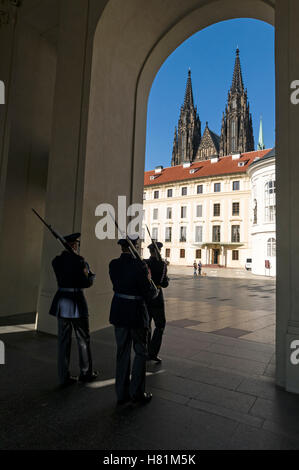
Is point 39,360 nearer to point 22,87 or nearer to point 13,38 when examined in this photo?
point 22,87

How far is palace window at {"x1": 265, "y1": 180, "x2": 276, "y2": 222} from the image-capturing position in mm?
30828

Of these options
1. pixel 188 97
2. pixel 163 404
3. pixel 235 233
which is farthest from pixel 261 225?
pixel 188 97

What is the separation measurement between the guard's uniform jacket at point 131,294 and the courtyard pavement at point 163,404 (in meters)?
0.86

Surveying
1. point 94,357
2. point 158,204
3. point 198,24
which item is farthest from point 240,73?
point 94,357

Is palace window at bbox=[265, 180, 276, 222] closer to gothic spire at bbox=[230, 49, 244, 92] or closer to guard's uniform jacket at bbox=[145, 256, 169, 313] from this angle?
guard's uniform jacket at bbox=[145, 256, 169, 313]

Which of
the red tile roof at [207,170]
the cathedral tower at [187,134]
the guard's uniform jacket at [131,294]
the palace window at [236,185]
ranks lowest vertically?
the guard's uniform jacket at [131,294]

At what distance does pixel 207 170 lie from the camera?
48.5m

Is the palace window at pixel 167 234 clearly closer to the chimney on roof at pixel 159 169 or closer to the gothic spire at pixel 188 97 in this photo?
the chimney on roof at pixel 159 169

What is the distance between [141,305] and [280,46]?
4024 mm

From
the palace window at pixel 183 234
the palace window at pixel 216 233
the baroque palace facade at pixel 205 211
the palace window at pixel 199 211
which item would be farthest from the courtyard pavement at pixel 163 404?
the palace window at pixel 183 234

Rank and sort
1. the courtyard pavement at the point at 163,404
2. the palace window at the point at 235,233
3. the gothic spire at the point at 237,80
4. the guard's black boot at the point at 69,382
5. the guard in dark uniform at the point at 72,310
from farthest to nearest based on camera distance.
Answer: the gothic spire at the point at 237,80 → the palace window at the point at 235,233 → the guard in dark uniform at the point at 72,310 → the guard's black boot at the point at 69,382 → the courtyard pavement at the point at 163,404

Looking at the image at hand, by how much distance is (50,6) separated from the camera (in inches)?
302

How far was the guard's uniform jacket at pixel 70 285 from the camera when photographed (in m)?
3.75

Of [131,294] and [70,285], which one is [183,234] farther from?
[131,294]
